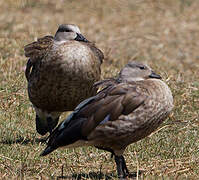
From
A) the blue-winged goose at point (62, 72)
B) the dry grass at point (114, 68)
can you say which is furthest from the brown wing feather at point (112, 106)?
the blue-winged goose at point (62, 72)

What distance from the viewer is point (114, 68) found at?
941cm

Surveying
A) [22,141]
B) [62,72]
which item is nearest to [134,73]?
[62,72]

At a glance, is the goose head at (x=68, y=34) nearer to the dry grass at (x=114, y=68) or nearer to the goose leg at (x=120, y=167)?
the dry grass at (x=114, y=68)

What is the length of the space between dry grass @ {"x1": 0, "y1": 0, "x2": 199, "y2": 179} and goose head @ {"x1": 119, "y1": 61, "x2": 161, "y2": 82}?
0.86 metres

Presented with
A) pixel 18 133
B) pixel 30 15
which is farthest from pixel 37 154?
pixel 30 15

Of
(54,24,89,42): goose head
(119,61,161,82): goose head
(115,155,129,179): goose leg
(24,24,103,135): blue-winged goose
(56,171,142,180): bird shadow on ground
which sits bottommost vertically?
(56,171,142,180): bird shadow on ground

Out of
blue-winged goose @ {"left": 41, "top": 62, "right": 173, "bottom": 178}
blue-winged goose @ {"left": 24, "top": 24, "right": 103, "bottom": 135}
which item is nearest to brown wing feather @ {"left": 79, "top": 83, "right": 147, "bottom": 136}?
blue-winged goose @ {"left": 41, "top": 62, "right": 173, "bottom": 178}

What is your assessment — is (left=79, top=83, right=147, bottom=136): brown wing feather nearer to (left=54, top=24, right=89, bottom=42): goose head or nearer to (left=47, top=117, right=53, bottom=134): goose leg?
(left=54, top=24, right=89, bottom=42): goose head

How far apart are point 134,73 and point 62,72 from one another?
1326 mm

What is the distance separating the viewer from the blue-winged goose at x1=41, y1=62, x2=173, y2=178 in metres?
4.52

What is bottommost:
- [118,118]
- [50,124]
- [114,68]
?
[114,68]

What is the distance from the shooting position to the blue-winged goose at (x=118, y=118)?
4520 millimetres

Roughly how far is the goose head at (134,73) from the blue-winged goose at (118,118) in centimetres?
26

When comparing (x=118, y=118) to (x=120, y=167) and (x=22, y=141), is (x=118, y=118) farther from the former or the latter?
(x=22, y=141)
